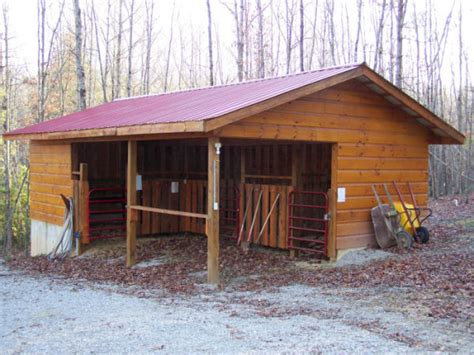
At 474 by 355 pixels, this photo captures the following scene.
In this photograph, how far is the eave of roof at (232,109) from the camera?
7914mm

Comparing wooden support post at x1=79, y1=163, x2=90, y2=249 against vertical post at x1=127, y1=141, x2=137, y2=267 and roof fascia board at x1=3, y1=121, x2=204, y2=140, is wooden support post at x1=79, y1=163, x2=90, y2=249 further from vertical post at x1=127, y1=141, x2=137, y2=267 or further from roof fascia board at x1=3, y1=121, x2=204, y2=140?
vertical post at x1=127, y1=141, x2=137, y2=267

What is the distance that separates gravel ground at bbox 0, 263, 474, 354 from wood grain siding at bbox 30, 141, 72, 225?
4.40 meters

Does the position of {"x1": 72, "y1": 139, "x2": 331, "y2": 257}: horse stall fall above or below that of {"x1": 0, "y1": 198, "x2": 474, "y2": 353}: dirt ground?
above

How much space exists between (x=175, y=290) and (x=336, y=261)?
3.15 m

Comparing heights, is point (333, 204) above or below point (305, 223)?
above

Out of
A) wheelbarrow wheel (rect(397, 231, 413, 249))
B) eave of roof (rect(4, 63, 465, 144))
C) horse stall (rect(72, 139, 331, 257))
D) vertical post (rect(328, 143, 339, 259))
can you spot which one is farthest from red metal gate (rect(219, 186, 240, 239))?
wheelbarrow wheel (rect(397, 231, 413, 249))

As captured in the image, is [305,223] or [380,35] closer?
[305,223]

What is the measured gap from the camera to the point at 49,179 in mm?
13031

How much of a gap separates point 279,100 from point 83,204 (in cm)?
553

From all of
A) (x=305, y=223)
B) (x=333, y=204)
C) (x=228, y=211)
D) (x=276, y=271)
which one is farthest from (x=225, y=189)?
(x=276, y=271)

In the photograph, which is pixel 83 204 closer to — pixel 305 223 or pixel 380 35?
pixel 305 223

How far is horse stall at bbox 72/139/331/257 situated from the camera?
10867mm

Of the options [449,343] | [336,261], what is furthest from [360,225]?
[449,343]

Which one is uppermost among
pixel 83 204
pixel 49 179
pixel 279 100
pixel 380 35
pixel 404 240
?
pixel 380 35
